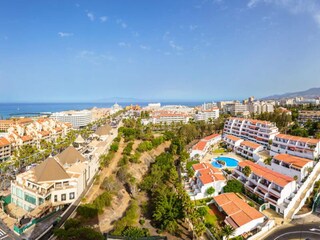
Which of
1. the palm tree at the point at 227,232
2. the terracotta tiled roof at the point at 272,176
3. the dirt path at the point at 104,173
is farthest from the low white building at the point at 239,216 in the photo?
the dirt path at the point at 104,173

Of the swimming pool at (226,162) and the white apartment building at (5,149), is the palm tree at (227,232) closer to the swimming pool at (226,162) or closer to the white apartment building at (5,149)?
the swimming pool at (226,162)

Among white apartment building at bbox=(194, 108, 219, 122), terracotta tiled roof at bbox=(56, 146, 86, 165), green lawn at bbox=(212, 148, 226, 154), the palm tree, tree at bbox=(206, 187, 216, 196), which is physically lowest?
the palm tree

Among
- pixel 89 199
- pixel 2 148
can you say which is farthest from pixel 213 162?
pixel 2 148

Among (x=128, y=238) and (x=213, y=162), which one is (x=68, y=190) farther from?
(x=213, y=162)

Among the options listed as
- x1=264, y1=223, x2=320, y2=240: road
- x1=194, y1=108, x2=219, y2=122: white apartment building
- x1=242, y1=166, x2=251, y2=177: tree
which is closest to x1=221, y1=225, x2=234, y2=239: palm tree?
x1=264, y1=223, x2=320, y2=240: road

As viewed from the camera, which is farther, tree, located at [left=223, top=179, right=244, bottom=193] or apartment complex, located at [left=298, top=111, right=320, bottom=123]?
apartment complex, located at [left=298, top=111, right=320, bottom=123]

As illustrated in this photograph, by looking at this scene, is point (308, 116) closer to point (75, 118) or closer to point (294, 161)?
point (294, 161)

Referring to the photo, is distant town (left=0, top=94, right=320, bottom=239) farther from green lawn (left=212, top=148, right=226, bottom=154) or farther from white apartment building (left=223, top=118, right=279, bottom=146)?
white apartment building (left=223, top=118, right=279, bottom=146)

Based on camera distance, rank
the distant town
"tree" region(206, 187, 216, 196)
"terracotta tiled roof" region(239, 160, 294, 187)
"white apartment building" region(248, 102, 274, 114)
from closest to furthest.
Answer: the distant town
"terracotta tiled roof" region(239, 160, 294, 187)
"tree" region(206, 187, 216, 196)
"white apartment building" region(248, 102, 274, 114)
